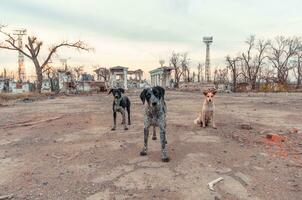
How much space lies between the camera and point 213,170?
603 cm

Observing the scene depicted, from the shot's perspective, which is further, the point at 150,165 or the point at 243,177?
the point at 150,165

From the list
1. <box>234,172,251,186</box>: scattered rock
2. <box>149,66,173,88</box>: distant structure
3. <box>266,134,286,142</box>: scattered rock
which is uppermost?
<box>149,66,173,88</box>: distant structure

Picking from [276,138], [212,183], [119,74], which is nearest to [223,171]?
[212,183]

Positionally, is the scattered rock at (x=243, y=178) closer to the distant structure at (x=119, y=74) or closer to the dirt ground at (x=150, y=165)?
the dirt ground at (x=150, y=165)

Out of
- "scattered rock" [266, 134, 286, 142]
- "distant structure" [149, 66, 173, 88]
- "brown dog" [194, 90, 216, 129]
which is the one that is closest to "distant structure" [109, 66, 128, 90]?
"distant structure" [149, 66, 173, 88]

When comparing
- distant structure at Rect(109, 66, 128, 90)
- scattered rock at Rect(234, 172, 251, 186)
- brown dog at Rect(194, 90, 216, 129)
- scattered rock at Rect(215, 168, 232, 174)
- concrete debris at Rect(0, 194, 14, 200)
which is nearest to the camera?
concrete debris at Rect(0, 194, 14, 200)

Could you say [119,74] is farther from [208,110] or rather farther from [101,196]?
[101,196]

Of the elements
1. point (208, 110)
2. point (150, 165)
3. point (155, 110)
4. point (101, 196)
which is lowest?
point (101, 196)

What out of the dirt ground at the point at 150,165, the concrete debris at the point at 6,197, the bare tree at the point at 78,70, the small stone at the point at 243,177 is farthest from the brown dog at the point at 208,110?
the bare tree at the point at 78,70

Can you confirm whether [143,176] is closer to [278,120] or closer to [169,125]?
[169,125]

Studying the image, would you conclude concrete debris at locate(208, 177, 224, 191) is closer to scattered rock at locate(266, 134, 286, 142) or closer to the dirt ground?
the dirt ground

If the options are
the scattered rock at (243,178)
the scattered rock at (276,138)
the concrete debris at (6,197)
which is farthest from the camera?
the scattered rock at (276,138)

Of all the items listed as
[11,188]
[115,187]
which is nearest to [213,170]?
[115,187]

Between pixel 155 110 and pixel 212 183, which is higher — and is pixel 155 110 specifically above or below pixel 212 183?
above
